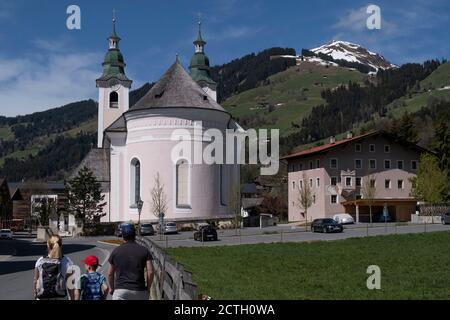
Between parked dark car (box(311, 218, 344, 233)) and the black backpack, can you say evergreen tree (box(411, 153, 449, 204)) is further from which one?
the black backpack

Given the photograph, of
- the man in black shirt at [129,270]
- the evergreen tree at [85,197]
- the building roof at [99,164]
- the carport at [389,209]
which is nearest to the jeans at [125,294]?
the man in black shirt at [129,270]

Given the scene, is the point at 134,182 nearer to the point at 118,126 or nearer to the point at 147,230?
the point at 118,126

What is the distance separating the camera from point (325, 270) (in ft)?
69.7

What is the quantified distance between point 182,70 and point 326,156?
18247 mm

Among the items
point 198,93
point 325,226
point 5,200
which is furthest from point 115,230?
point 5,200

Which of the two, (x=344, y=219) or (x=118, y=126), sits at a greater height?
(x=118, y=126)

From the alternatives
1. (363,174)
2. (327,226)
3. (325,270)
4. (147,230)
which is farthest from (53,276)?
(363,174)

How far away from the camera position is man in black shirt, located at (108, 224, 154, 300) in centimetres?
936

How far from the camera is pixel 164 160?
6481 cm

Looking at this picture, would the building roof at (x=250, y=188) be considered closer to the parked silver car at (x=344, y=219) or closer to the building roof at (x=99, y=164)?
the building roof at (x=99, y=164)

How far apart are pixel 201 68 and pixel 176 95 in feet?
70.6

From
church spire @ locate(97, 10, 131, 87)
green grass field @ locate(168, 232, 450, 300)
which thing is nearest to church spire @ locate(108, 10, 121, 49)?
church spire @ locate(97, 10, 131, 87)

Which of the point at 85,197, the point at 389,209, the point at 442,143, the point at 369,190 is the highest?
the point at 442,143

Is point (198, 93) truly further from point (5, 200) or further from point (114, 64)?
point (5, 200)
